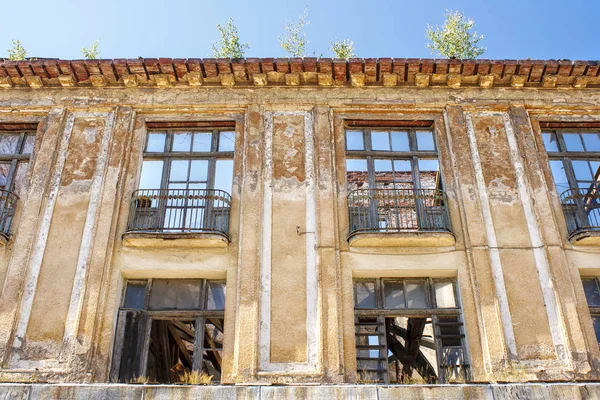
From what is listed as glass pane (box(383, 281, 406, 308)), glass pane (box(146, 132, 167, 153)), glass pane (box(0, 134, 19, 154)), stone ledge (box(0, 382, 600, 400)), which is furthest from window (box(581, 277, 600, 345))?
glass pane (box(0, 134, 19, 154))

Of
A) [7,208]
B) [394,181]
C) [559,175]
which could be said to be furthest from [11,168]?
[559,175]

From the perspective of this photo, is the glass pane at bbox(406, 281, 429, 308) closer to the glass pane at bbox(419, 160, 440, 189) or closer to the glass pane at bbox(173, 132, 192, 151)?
the glass pane at bbox(419, 160, 440, 189)

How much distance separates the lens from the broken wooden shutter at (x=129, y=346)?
8.95 m

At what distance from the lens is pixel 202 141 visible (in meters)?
11.4

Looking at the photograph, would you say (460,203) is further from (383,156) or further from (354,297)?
(354,297)

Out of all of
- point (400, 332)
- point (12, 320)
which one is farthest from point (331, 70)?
point (12, 320)

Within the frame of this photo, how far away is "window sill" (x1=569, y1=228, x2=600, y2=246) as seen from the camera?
9617 mm

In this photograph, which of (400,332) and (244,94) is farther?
(400,332)

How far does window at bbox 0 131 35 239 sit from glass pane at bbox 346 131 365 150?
602cm

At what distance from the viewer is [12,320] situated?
911cm

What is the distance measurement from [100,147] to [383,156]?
17.3 ft

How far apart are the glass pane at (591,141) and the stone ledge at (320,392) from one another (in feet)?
20.0

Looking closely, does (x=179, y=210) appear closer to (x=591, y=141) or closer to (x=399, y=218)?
(x=399, y=218)

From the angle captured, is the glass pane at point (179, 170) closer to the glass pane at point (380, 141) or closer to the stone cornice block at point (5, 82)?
the glass pane at point (380, 141)
